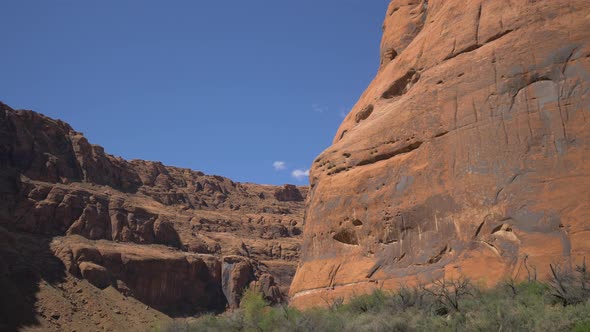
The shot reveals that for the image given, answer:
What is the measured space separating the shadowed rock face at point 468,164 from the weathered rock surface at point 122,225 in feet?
112

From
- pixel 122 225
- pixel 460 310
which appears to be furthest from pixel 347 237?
pixel 122 225

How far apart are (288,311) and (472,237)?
7.65 metres

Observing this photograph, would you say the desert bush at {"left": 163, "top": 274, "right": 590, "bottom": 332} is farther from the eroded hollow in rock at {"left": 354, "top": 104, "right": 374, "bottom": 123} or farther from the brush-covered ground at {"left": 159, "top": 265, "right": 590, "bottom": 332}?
the eroded hollow in rock at {"left": 354, "top": 104, "right": 374, "bottom": 123}

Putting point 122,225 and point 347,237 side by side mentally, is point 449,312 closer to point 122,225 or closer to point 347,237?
point 347,237

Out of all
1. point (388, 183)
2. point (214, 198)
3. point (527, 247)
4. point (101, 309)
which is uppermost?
point (214, 198)

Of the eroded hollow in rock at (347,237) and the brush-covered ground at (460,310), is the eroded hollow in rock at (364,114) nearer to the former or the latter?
the eroded hollow in rock at (347,237)

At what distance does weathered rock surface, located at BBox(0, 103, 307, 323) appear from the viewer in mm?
53969

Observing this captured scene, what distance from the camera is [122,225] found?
61750mm

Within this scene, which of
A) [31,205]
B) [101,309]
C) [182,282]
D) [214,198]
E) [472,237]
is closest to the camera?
[472,237]

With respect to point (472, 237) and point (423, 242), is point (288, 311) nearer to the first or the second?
point (423, 242)

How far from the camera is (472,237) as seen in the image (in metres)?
18.3

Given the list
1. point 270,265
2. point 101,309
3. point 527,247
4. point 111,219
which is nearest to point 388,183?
point 527,247

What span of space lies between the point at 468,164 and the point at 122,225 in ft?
162

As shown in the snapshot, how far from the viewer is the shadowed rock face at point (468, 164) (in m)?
17.2
